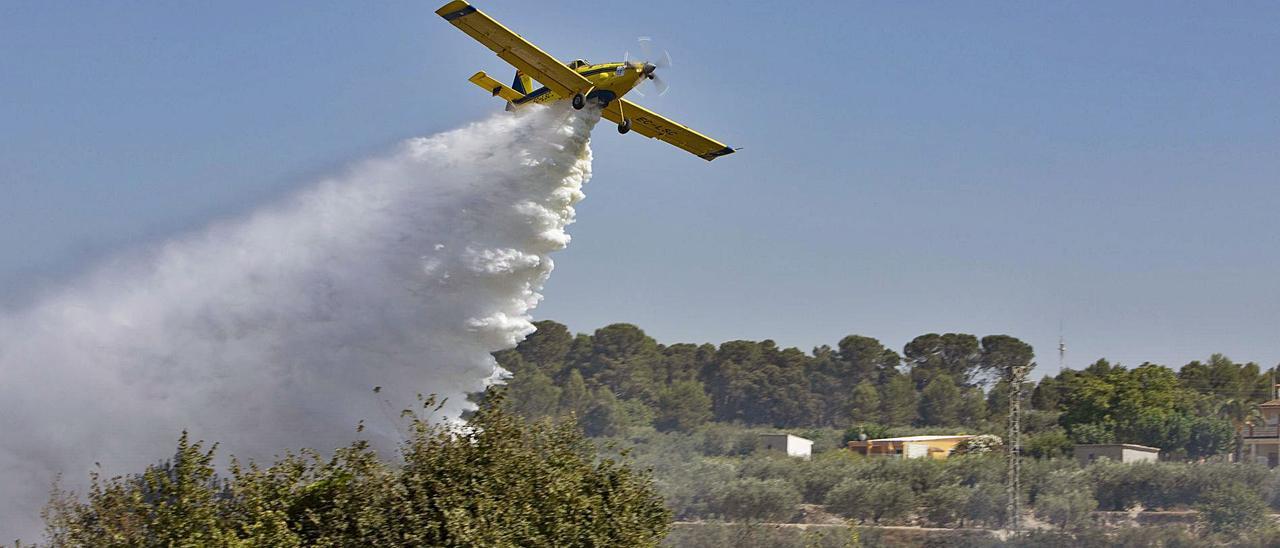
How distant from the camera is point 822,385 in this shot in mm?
134625

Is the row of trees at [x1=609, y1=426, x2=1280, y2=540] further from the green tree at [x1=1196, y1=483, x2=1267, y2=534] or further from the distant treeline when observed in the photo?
the distant treeline

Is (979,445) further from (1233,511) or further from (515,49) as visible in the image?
(515,49)

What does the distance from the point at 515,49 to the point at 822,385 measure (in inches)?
4139

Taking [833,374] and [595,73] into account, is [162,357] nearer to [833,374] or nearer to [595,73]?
[595,73]

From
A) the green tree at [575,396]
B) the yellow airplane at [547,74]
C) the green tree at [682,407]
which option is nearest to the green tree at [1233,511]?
the yellow airplane at [547,74]

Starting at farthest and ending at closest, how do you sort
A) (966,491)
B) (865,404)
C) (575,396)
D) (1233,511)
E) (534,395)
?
(865,404), (575,396), (534,395), (966,491), (1233,511)

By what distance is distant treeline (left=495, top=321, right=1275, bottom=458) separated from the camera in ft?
363

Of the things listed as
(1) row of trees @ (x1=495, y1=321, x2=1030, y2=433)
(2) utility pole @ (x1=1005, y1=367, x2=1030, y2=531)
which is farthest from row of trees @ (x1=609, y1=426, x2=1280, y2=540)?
(1) row of trees @ (x1=495, y1=321, x2=1030, y2=433)

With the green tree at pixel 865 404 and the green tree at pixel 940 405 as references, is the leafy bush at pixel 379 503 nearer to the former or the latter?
the green tree at pixel 865 404

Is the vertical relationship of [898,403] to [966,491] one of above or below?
above

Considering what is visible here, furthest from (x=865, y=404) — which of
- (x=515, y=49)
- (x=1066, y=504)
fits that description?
(x=515, y=49)

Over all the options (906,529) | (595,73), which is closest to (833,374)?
(906,529)

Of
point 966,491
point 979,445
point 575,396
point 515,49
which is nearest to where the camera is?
point 515,49

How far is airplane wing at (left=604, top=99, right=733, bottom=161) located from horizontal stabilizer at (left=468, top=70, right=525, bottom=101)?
323 centimetres
